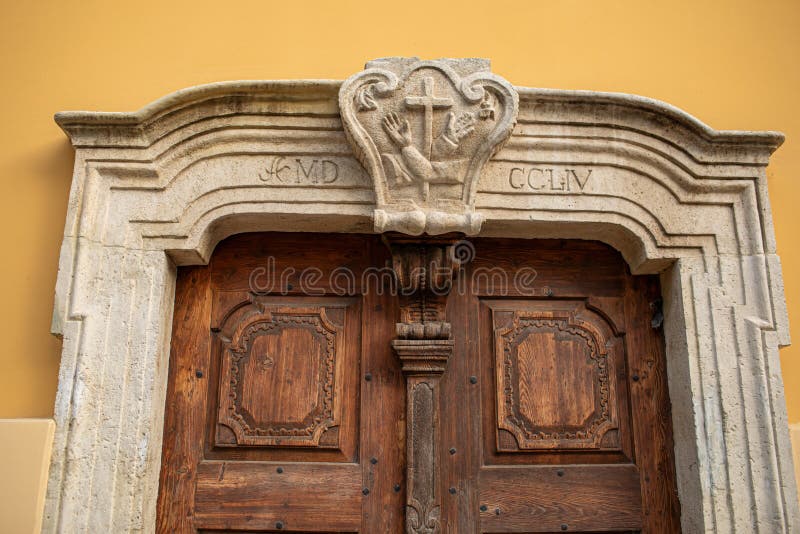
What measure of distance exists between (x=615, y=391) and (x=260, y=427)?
1276mm

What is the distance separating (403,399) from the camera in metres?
2.24

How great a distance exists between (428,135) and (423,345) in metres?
0.72

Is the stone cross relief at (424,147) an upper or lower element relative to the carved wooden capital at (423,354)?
upper

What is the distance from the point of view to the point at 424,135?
6.93ft

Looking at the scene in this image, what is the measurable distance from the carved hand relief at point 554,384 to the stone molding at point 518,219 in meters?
0.25

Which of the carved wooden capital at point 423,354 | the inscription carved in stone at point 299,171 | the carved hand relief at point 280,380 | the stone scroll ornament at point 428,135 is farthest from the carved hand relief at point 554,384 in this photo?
the inscription carved in stone at point 299,171

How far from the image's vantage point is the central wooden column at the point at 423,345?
7.07 ft

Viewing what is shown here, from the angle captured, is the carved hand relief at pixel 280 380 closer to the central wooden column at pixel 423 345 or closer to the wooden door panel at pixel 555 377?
the central wooden column at pixel 423 345

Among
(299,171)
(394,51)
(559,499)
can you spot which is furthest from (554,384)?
(394,51)

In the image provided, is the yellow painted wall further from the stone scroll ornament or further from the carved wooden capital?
the carved wooden capital

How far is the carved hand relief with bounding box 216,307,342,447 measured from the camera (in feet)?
7.22

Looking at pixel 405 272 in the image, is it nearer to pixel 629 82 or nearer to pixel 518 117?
pixel 518 117

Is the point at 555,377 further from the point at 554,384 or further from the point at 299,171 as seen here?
the point at 299,171

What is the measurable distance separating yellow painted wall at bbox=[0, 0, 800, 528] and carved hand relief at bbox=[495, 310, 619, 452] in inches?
27.2
